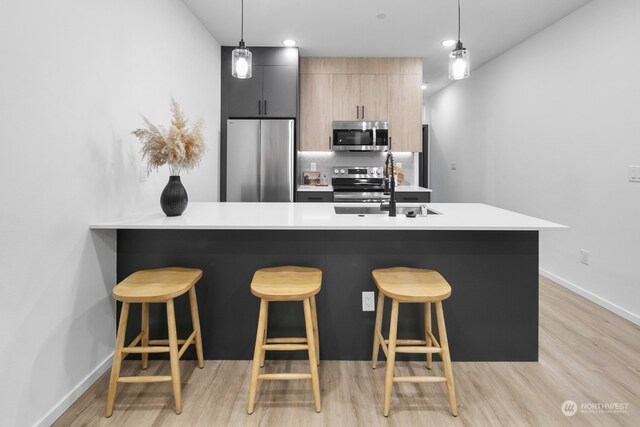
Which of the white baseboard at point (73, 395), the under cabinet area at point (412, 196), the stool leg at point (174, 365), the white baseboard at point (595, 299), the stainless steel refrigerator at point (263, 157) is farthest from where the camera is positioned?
the under cabinet area at point (412, 196)

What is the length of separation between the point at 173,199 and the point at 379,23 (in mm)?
2778

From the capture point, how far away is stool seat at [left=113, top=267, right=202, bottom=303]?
1796 millimetres

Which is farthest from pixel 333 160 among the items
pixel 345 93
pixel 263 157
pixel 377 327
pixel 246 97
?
pixel 377 327

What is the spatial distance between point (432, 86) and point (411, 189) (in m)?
2.71

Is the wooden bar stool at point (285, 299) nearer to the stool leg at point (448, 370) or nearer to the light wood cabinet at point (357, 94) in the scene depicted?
the stool leg at point (448, 370)

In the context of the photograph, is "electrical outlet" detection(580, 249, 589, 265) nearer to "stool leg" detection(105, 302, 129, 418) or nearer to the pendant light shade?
the pendant light shade

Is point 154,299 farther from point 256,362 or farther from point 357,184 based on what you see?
point 357,184

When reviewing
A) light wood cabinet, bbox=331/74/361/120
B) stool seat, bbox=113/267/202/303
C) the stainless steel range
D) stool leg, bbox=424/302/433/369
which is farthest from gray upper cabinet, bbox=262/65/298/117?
stool leg, bbox=424/302/433/369

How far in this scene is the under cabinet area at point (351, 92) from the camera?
4.86 metres

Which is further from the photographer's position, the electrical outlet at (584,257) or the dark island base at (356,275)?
the electrical outlet at (584,257)

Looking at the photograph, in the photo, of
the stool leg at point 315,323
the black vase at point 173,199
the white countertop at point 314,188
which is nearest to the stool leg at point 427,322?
the stool leg at point 315,323

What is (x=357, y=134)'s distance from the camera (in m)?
4.82

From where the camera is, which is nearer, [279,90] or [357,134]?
[279,90]

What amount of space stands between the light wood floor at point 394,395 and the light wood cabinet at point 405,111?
3.06 metres
